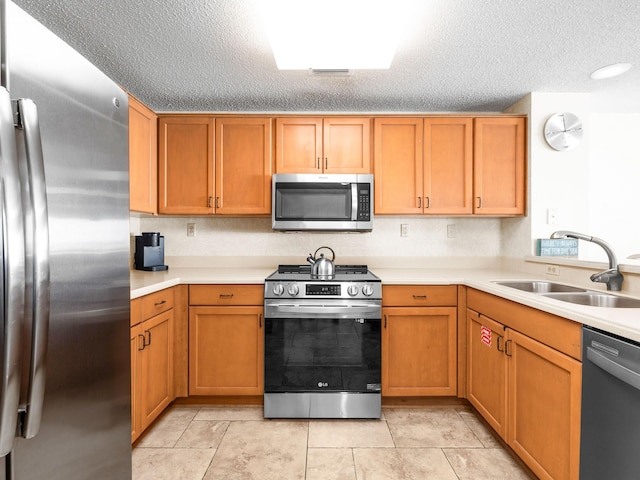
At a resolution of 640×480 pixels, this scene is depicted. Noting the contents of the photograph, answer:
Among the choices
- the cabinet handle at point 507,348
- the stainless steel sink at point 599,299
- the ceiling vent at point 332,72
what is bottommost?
the cabinet handle at point 507,348

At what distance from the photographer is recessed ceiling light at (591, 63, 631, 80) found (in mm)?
2246

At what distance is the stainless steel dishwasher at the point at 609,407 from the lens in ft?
3.59

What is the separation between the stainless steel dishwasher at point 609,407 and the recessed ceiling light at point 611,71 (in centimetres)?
188

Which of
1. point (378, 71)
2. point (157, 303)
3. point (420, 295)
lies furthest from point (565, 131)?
point (157, 303)

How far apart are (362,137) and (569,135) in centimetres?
149

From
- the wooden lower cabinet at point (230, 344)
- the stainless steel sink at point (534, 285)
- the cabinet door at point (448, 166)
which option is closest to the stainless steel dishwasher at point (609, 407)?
the stainless steel sink at point (534, 285)

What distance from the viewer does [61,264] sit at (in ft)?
2.64

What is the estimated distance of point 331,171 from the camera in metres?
2.78

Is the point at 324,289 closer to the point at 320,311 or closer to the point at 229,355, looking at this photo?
the point at 320,311

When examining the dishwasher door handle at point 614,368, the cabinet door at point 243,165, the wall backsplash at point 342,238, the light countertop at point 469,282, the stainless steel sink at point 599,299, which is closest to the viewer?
the dishwasher door handle at point 614,368

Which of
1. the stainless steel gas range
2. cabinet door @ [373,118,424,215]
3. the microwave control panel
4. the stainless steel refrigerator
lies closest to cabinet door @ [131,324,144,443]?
the stainless steel gas range

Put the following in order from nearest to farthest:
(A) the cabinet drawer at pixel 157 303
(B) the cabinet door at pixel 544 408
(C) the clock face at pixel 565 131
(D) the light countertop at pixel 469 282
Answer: (D) the light countertop at pixel 469 282 < (B) the cabinet door at pixel 544 408 < (A) the cabinet drawer at pixel 157 303 < (C) the clock face at pixel 565 131

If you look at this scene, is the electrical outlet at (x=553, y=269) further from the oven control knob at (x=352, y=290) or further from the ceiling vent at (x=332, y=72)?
the ceiling vent at (x=332, y=72)

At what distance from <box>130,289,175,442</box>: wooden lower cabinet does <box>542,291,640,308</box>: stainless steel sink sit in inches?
82.5
